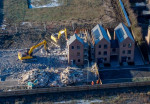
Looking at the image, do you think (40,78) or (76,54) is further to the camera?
(76,54)

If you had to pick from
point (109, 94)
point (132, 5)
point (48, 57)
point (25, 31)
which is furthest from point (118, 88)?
point (132, 5)

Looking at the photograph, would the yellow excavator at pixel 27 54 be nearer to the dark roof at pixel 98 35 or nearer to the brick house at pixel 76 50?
the brick house at pixel 76 50

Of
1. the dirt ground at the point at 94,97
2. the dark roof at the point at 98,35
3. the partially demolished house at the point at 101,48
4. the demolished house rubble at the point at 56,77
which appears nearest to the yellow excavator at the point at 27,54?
the demolished house rubble at the point at 56,77

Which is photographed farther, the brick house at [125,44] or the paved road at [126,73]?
the brick house at [125,44]

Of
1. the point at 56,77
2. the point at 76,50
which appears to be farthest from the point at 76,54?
the point at 56,77

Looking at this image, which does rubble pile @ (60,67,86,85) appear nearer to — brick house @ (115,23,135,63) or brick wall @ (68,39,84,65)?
brick wall @ (68,39,84,65)

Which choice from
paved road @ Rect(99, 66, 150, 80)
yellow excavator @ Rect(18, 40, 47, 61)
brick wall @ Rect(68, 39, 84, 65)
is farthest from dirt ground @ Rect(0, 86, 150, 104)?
yellow excavator @ Rect(18, 40, 47, 61)

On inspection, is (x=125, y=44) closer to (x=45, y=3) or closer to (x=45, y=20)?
(x=45, y=20)
